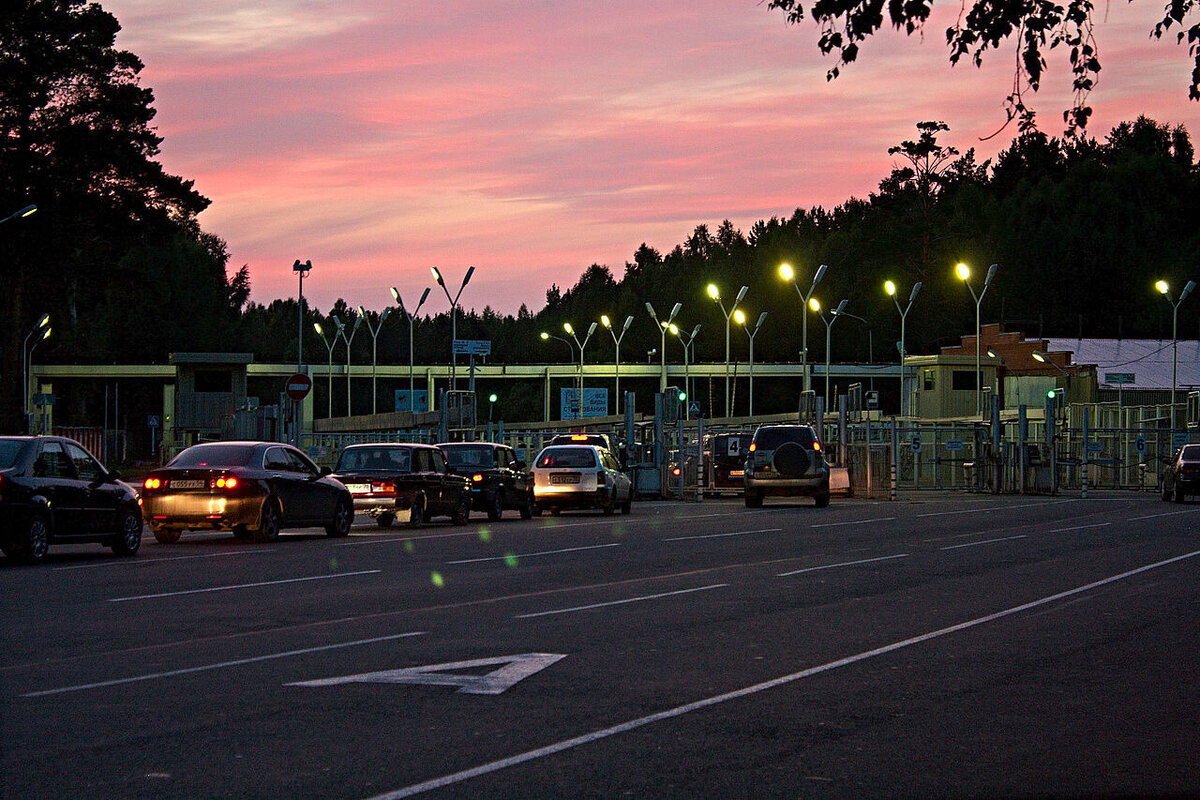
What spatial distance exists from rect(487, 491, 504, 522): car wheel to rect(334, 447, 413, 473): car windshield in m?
4.17

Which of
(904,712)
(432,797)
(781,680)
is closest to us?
(432,797)

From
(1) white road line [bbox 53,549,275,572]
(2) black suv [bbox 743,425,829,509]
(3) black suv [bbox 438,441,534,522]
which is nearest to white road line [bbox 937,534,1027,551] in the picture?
(1) white road line [bbox 53,549,275,572]

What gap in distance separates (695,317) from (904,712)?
171 m

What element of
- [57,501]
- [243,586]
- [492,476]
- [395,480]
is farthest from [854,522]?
[243,586]

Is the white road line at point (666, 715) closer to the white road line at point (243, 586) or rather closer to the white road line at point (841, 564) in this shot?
the white road line at point (841, 564)

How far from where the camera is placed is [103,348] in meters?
137

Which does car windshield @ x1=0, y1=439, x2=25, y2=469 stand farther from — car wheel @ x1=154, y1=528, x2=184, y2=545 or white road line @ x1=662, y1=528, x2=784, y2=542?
white road line @ x1=662, y1=528, x2=784, y2=542

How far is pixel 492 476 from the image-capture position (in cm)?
3281

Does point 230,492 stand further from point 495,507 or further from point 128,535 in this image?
point 495,507

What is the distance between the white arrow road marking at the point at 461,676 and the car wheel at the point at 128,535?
39.3 ft

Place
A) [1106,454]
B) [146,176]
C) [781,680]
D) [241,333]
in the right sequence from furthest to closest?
[241,333] < [1106,454] < [146,176] < [781,680]

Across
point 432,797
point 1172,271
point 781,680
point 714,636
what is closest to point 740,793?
point 432,797

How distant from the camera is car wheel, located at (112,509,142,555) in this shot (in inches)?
841

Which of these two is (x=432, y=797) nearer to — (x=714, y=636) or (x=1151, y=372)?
(x=714, y=636)
